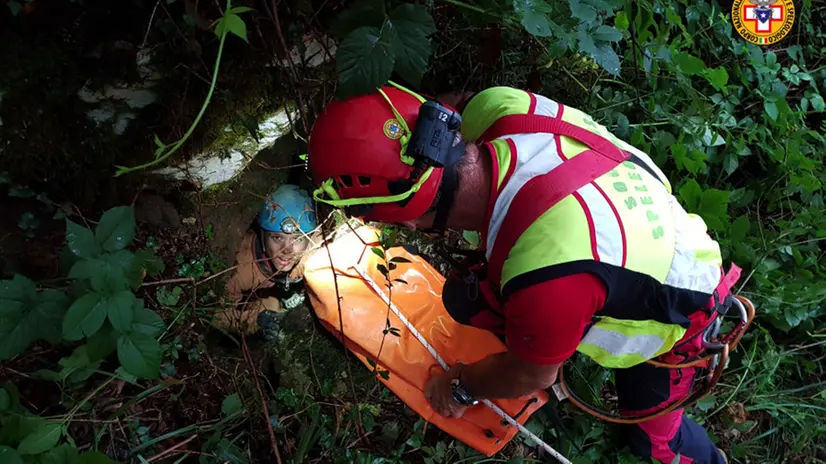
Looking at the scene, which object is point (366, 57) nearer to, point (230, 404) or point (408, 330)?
point (230, 404)

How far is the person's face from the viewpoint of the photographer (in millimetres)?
3086

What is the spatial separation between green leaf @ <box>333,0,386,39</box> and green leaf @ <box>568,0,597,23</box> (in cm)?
58

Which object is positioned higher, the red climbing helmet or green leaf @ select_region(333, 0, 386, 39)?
green leaf @ select_region(333, 0, 386, 39)

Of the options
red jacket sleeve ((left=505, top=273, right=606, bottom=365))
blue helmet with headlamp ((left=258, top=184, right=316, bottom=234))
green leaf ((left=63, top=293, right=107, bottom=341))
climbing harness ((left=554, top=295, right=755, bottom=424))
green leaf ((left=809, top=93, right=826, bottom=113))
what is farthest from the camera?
green leaf ((left=809, top=93, right=826, bottom=113))

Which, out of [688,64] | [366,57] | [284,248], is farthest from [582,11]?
[284,248]

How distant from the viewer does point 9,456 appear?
4.32 ft

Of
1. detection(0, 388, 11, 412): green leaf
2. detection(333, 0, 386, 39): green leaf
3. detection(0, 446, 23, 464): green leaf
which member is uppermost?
detection(333, 0, 386, 39): green leaf

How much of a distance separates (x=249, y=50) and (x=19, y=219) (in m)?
1.04

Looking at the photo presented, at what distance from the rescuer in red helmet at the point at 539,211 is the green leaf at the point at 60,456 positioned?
0.95 m

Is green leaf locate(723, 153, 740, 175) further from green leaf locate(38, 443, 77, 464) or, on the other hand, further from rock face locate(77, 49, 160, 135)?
green leaf locate(38, 443, 77, 464)

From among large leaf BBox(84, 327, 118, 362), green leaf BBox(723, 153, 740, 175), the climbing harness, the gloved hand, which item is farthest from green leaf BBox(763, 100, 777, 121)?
large leaf BBox(84, 327, 118, 362)

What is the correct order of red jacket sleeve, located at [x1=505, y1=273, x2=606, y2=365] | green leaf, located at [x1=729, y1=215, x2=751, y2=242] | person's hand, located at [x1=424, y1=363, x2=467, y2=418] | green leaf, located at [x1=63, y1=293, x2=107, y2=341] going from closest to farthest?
green leaf, located at [x1=63, y1=293, x2=107, y2=341] < red jacket sleeve, located at [x1=505, y1=273, x2=606, y2=365] < person's hand, located at [x1=424, y1=363, x2=467, y2=418] < green leaf, located at [x1=729, y1=215, x2=751, y2=242]

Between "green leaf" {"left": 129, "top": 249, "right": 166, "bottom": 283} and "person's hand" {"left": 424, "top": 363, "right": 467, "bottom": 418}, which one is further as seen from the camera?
"person's hand" {"left": 424, "top": 363, "right": 467, "bottom": 418}

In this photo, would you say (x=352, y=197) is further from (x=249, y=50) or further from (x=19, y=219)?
(x=19, y=219)
